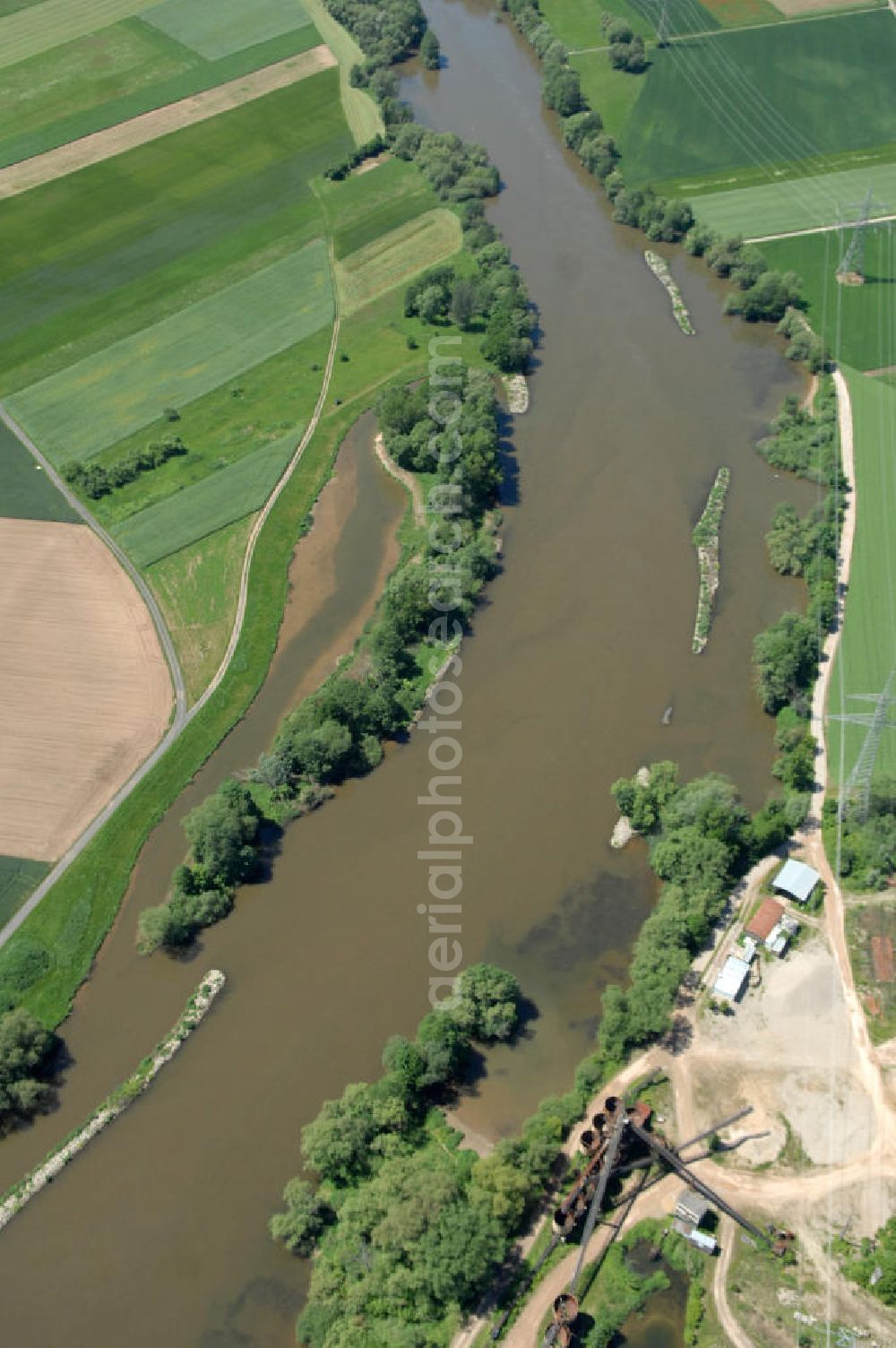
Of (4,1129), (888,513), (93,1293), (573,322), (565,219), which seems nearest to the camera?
(93,1293)

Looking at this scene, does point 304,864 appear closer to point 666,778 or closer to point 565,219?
point 666,778

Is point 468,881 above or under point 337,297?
under

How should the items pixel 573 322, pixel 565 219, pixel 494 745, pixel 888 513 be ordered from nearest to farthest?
pixel 494 745, pixel 888 513, pixel 573 322, pixel 565 219

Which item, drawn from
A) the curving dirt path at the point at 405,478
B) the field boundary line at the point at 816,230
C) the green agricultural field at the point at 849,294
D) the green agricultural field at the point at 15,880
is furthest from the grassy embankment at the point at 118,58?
the green agricultural field at the point at 15,880

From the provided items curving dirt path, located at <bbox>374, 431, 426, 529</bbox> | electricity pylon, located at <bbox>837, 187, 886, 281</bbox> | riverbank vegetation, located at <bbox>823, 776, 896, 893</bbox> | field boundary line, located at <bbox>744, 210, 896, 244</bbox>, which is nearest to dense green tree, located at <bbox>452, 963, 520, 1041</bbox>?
riverbank vegetation, located at <bbox>823, 776, 896, 893</bbox>

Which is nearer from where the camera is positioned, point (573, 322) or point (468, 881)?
point (468, 881)

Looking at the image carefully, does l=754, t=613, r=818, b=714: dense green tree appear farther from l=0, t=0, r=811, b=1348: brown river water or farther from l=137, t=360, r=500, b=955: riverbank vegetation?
l=137, t=360, r=500, b=955: riverbank vegetation

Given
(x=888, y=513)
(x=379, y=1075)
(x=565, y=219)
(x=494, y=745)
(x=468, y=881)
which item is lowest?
(x=379, y=1075)

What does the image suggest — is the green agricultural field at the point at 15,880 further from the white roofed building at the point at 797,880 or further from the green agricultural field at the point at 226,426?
the white roofed building at the point at 797,880

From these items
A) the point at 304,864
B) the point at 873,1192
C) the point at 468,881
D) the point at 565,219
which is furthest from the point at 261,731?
the point at 565,219
